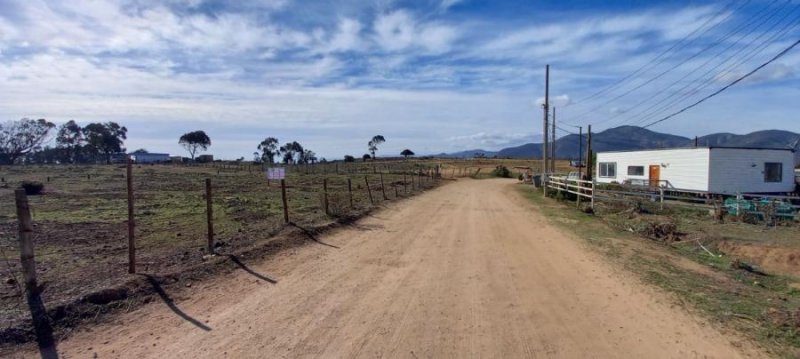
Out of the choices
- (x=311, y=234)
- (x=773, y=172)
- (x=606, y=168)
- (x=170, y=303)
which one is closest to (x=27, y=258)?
(x=170, y=303)

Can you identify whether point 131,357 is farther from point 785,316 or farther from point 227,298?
point 785,316

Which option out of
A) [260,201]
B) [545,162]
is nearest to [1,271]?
[260,201]

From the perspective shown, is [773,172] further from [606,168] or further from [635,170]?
[606,168]

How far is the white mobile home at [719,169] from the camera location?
87.9 ft

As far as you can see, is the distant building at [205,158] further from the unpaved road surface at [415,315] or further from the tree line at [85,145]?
the unpaved road surface at [415,315]

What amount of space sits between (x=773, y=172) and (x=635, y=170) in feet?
25.5

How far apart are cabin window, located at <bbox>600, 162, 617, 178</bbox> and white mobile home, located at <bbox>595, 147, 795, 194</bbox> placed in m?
3.71

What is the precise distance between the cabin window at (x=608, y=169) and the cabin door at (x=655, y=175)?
16.7 feet

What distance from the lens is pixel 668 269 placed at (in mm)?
8766

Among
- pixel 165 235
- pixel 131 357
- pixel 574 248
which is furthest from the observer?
pixel 165 235

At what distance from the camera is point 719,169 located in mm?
26766

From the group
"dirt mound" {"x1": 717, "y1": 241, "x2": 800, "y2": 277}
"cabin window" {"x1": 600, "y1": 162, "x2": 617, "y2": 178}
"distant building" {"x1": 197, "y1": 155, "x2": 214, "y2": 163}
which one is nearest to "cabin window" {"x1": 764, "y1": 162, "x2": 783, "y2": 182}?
"cabin window" {"x1": 600, "y1": 162, "x2": 617, "y2": 178}

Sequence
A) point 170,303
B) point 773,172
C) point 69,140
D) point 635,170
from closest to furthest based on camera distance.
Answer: point 170,303, point 773,172, point 635,170, point 69,140

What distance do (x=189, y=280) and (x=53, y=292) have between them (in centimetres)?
164
